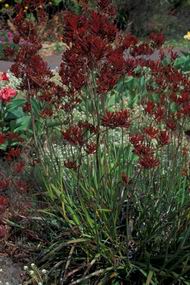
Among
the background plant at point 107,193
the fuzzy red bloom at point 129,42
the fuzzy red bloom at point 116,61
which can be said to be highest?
the fuzzy red bloom at point 129,42

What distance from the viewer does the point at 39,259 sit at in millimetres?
3717

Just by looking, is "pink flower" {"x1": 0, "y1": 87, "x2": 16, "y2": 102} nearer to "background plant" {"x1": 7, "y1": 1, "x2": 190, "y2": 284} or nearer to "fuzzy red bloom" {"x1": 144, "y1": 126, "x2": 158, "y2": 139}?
"background plant" {"x1": 7, "y1": 1, "x2": 190, "y2": 284}

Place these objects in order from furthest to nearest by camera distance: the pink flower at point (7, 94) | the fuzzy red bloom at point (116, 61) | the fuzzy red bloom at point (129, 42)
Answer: the pink flower at point (7, 94)
the fuzzy red bloom at point (129, 42)
the fuzzy red bloom at point (116, 61)

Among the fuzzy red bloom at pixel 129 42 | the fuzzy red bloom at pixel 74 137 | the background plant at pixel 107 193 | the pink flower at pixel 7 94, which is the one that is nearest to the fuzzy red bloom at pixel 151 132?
the background plant at pixel 107 193

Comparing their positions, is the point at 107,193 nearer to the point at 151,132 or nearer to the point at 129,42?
the point at 151,132

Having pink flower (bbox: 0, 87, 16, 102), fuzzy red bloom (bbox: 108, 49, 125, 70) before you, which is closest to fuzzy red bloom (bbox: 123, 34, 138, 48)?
fuzzy red bloom (bbox: 108, 49, 125, 70)

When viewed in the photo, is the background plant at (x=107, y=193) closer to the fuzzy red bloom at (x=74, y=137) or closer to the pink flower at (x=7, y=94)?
the fuzzy red bloom at (x=74, y=137)

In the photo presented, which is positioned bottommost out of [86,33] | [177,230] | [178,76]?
[177,230]

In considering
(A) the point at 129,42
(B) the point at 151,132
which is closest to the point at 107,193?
(B) the point at 151,132

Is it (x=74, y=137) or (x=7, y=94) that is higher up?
(x=74, y=137)

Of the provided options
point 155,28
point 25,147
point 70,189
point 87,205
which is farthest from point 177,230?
point 155,28

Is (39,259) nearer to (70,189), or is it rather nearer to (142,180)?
(70,189)

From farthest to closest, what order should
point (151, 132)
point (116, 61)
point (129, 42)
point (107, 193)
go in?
1. point (107, 193)
2. point (129, 42)
3. point (151, 132)
4. point (116, 61)

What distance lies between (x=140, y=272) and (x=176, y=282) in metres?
0.20
